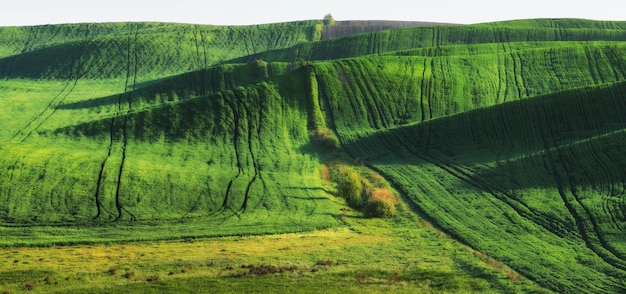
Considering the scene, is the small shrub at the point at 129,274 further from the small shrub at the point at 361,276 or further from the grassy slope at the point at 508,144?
the grassy slope at the point at 508,144

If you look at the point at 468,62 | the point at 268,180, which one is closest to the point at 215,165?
the point at 268,180

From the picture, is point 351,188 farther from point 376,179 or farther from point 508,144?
point 508,144

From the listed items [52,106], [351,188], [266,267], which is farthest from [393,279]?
[52,106]

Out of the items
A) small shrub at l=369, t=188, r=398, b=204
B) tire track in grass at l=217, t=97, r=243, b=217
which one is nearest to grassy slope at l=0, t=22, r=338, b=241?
tire track in grass at l=217, t=97, r=243, b=217

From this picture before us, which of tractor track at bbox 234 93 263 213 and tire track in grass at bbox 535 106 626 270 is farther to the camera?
tractor track at bbox 234 93 263 213

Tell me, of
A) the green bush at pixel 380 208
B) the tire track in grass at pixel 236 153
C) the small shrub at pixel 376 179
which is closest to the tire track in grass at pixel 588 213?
the green bush at pixel 380 208

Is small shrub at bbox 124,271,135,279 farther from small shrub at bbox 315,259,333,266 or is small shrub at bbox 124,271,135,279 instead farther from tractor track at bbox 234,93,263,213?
tractor track at bbox 234,93,263,213
